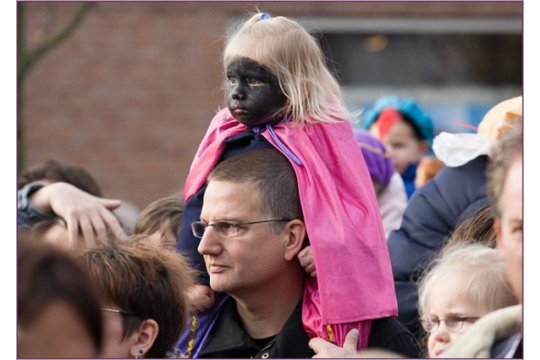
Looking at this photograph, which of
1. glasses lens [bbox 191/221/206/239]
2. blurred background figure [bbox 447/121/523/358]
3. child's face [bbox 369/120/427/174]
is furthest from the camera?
child's face [bbox 369/120/427/174]

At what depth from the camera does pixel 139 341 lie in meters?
2.88

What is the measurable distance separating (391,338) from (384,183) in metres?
2.27

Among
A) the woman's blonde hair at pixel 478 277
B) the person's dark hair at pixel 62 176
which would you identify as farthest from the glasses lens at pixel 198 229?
the person's dark hair at pixel 62 176

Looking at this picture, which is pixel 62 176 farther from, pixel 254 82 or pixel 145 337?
pixel 145 337

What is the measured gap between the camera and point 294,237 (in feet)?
10.0

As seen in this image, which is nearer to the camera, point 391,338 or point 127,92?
point 391,338

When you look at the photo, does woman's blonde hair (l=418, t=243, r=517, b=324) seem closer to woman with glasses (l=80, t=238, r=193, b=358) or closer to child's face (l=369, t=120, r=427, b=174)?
woman with glasses (l=80, t=238, r=193, b=358)

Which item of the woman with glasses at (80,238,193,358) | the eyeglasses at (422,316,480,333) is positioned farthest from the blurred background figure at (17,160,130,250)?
the eyeglasses at (422,316,480,333)

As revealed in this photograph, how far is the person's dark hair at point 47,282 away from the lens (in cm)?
185

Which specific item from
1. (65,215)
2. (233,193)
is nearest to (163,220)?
(65,215)

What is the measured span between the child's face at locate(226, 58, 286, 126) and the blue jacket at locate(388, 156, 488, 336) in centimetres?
92

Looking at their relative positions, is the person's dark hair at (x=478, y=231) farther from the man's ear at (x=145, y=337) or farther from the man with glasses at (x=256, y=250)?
the man's ear at (x=145, y=337)

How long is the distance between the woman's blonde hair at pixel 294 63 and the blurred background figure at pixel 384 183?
6.20ft

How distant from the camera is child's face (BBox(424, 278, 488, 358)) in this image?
2.67 metres
